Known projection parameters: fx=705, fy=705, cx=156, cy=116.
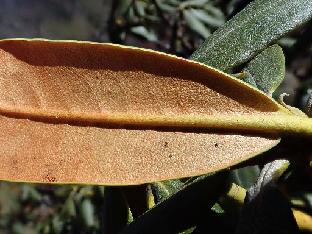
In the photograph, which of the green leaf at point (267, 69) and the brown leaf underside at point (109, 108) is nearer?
the brown leaf underside at point (109, 108)

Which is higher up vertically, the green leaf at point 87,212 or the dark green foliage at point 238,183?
the dark green foliage at point 238,183

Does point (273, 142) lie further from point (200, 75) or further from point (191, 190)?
point (191, 190)

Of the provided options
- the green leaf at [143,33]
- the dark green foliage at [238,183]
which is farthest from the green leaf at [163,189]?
the green leaf at [143,33]

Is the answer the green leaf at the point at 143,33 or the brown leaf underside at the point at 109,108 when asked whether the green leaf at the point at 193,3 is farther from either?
the brown leaf underside at the point at 109,108

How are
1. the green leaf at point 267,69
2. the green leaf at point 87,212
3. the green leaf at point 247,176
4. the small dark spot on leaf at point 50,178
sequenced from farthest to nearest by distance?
the green leaf at point 87,212
the green leaf at point 247,176
the green leaf at point 267,69
the small dark spot on leaf at point 50,178

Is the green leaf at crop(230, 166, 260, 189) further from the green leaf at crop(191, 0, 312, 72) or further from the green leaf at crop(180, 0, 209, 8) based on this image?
the green leaf at crop(180, 0, 209, 8)

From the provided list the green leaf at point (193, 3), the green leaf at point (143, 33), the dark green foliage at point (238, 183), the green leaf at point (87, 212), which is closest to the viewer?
the dark green foliage at point (238, 183)

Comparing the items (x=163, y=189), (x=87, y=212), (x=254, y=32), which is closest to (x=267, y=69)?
(x=254, y=32)

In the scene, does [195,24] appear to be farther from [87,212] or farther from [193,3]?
[87,212]
